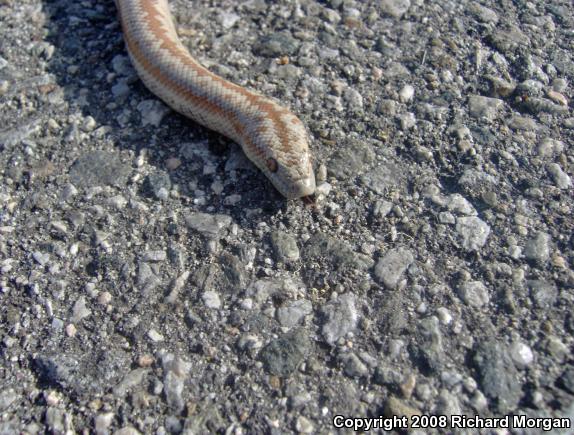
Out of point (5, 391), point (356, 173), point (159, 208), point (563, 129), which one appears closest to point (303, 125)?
point (356, 173)

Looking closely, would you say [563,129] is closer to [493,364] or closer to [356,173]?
[356,173]

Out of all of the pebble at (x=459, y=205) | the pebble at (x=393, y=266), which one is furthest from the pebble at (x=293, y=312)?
the pebble at (x=459, y=205)

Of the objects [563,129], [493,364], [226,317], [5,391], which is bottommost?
[5,391]

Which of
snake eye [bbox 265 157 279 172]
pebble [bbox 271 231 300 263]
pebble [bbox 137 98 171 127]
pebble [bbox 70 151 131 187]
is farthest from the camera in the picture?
pebble [bbox 137 98 171 127]

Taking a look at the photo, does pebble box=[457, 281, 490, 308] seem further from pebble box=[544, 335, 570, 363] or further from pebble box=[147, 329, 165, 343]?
pebble box=[147, 329, 165, 343]

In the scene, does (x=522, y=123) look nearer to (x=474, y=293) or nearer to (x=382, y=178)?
(x=382, y=178)

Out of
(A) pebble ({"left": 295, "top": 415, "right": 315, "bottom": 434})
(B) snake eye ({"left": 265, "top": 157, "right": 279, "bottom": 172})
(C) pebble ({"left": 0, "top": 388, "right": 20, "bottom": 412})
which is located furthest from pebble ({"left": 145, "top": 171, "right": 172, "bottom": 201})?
(A) pebble ({"left": 295, "top": 415, "right": 315, "bottom": 434})

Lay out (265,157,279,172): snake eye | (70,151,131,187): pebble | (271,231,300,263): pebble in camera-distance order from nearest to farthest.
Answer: (271,231,300,263): pebble → (265,157,279,172): snake eye → (70,151,131,187): pebble
